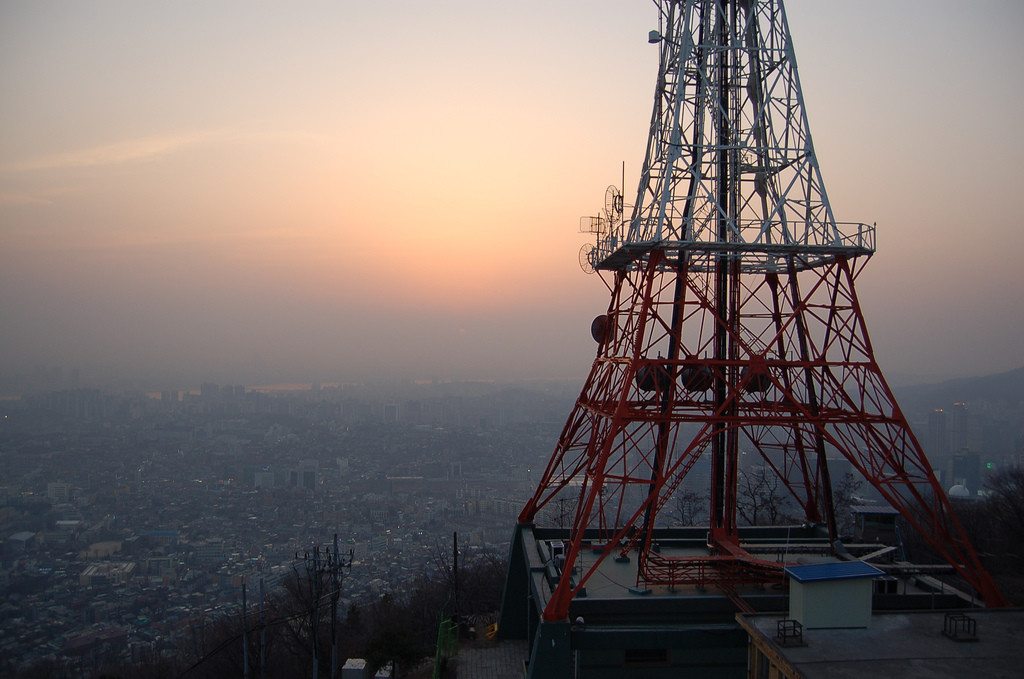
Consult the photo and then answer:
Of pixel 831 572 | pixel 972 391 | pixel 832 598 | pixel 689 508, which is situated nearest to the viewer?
pixel 832 598

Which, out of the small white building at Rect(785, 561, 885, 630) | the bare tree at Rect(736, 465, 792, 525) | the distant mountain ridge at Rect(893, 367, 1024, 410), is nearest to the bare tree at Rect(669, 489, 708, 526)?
the bare tree at Rect(736, 465, 792, 525)

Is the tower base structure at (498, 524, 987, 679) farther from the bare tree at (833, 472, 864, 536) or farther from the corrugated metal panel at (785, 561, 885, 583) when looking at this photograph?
the bare tree at (833, 472, 864, 536)

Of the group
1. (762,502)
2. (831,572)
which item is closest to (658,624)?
(831,572)

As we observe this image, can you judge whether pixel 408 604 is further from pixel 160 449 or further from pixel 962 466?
pixel 160 449

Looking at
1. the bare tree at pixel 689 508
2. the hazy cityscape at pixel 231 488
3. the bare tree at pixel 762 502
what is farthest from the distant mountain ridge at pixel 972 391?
the bare tree at pixel 689 508

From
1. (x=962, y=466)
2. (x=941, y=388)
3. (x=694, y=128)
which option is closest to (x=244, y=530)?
(x=694, y=128)

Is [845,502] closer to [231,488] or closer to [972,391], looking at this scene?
[231,488]
